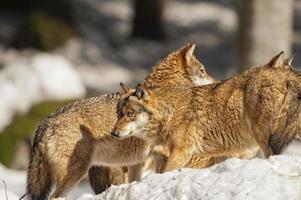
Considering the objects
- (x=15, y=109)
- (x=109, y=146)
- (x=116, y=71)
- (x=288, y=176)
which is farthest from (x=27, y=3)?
(x=288, y=176)

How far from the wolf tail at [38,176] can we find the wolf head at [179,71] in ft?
4.71

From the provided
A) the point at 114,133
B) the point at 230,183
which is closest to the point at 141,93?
the point at 114,133

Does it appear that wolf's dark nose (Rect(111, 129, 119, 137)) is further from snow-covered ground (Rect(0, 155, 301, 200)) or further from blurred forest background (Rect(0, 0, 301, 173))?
blurred forest background (Rect(0, 0, 301, 173))

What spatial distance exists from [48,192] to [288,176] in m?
3.21

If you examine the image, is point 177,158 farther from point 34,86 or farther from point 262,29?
point 34,86

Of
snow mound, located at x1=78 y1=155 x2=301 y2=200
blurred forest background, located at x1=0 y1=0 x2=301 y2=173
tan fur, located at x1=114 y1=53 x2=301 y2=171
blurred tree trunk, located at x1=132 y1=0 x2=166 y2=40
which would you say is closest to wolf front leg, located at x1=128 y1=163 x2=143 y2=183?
tan fur, located at x1=114 y1=53 x2=301 y2=171

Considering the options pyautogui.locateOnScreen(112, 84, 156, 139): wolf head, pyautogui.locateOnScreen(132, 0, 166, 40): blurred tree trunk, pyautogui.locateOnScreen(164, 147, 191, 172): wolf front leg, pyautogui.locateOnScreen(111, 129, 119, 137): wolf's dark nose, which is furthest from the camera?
pyautogui.locateOnScreen(132, 0, 166, 40): blurred tree trunk

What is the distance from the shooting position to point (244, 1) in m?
18.6

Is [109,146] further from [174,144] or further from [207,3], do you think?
[207,3]

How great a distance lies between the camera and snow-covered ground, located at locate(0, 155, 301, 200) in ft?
27.1

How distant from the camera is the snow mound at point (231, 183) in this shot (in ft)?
27.1

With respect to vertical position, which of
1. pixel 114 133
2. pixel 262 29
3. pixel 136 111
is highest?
pixel 136 111

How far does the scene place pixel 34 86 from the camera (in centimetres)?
1869

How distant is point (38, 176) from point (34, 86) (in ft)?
25.9
